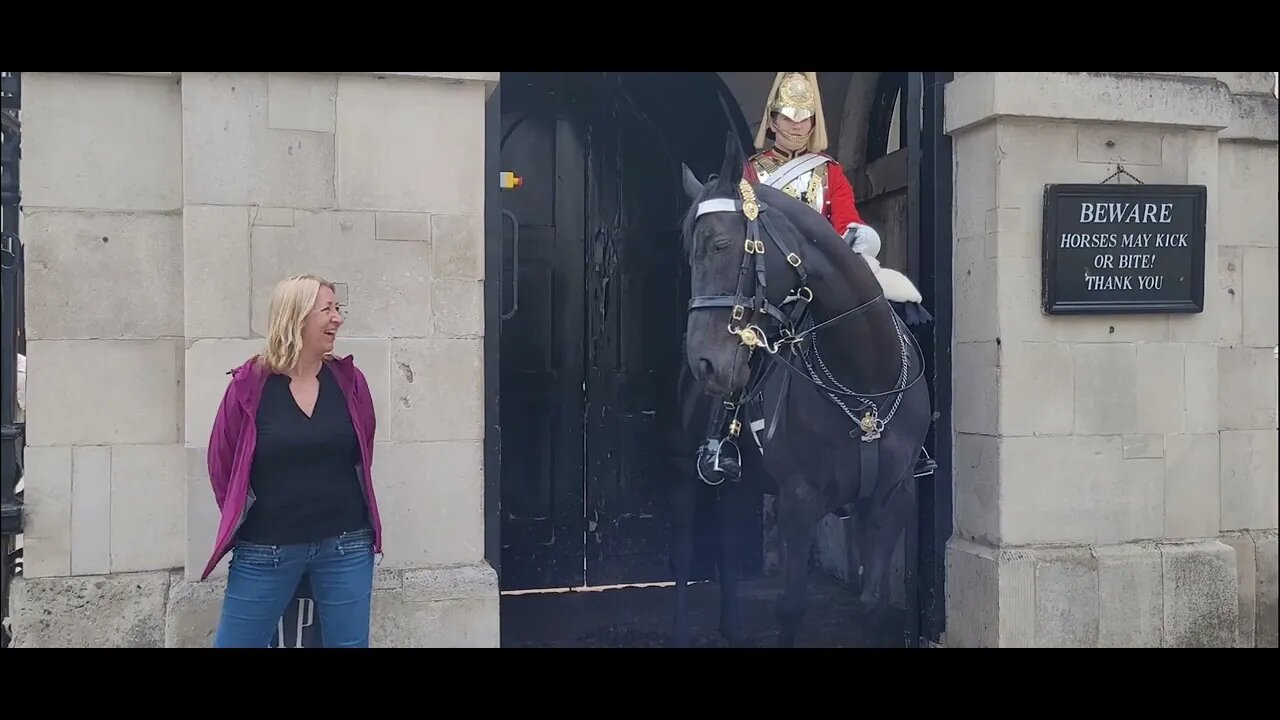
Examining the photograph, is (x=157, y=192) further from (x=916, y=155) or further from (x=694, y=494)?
(x=916, y=155)

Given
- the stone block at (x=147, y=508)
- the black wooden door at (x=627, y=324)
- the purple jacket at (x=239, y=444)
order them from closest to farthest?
the purple jacket at (x=239, y=444)
the stone block at (x=147, y=508)
the black wooden door at (x=627, y=324)

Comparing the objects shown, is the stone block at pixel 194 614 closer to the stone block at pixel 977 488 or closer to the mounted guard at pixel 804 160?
the mounted guard at pixel 804 160

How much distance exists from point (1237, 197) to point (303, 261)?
494 centimetres

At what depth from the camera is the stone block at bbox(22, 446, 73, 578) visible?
4500 mm

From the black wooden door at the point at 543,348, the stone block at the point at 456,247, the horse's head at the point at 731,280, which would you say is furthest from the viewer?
the black wooden door at the point at 543,348

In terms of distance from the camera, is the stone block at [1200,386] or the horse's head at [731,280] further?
the stone block at [1200,386]

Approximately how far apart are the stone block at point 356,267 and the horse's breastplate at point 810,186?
177 centimetres

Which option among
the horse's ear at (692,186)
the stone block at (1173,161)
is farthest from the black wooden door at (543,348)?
the stone block at (1173,161)

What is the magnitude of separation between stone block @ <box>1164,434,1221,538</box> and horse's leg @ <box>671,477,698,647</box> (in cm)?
243

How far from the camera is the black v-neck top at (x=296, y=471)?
3.58 m

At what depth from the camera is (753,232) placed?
4301 mm

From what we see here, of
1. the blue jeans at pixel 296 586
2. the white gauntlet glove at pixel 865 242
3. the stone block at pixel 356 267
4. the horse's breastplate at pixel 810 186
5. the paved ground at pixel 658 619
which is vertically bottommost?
the paved ground at pixel 658 619

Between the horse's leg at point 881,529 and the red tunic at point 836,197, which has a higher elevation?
the red tunic at point 836,197

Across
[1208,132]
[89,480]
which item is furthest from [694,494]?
[1208,132]
